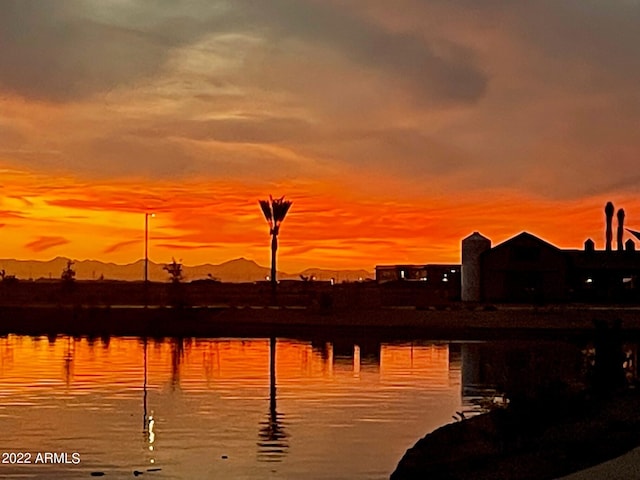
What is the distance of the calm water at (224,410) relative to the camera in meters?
17.0

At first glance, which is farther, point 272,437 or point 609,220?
point 609,220

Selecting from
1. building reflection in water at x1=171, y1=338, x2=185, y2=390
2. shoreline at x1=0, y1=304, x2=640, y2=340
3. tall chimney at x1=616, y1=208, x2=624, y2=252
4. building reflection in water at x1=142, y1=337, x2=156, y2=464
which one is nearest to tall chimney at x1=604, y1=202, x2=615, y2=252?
tall chimney at x1=616, y1=208, x2=624, y2=252

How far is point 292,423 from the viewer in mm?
21078

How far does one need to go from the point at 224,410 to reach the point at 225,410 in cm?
4

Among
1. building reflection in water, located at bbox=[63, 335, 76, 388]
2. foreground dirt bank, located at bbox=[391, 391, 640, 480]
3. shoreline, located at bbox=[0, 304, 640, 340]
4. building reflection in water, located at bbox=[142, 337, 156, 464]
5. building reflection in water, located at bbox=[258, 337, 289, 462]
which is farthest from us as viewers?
shoreline, located at bbox=[0, 304, 640, 340]

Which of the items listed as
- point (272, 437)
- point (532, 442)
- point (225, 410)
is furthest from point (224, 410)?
point (532, 442)

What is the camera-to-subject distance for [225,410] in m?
22.8

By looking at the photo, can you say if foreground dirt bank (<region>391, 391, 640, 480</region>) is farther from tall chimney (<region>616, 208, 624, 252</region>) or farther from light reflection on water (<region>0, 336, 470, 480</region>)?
tall chimney (<region>616, 208, 624, 252</region>)

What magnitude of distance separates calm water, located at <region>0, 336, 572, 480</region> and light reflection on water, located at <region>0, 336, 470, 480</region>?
29mm

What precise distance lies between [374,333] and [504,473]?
3680 cm

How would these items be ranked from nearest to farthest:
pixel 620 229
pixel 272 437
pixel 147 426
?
pixel 272 437 → pixel 147 426 → pixel 620 229

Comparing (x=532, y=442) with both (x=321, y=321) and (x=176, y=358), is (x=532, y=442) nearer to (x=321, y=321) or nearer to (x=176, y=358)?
(x=176, y=358)

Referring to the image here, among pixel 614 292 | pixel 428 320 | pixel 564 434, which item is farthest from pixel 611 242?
pixel 564 434

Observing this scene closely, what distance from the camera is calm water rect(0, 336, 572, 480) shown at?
1703 centimetres
